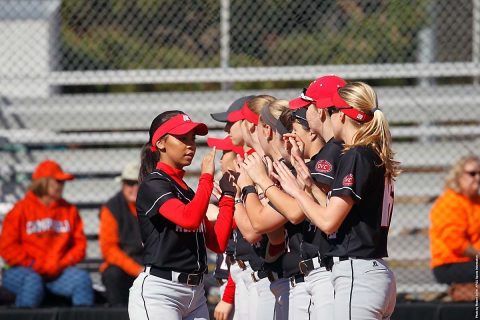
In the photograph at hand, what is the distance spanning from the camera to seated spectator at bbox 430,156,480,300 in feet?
22.1

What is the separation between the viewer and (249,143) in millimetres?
4816

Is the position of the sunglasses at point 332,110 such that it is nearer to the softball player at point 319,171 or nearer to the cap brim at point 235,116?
the softball player at point 319,171

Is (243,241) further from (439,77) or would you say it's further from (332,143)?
(439,77)

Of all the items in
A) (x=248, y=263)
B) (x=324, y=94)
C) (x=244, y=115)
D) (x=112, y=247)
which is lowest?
(x=248, y=263)

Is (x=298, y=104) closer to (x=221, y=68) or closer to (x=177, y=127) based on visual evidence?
(x=177, y=127)

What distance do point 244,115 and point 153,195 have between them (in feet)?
2.78

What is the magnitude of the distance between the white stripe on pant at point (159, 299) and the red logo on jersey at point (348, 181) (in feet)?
3.40

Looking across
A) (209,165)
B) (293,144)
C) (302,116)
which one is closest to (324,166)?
(293,144)

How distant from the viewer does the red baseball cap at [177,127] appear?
4238 millimetres

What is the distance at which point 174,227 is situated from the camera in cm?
420

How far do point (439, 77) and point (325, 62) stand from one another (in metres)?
1.26

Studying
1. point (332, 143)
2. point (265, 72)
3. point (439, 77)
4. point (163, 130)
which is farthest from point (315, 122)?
point (439, 77)

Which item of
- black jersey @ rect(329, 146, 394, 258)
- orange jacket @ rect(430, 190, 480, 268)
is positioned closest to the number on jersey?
black jersey @ rect(329, 146, 394, 258)

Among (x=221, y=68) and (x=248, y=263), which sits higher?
(x=221, y=68)
